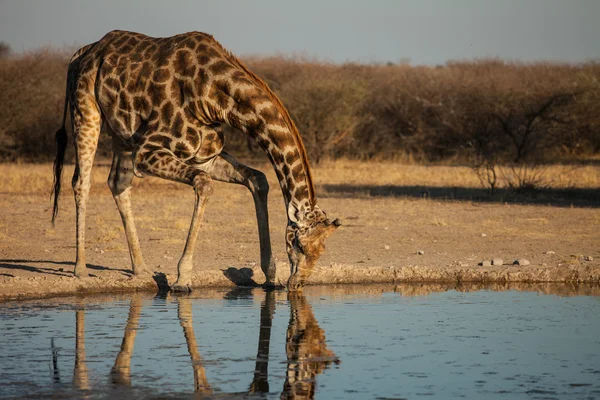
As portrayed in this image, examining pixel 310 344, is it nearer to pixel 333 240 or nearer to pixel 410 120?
pixel 333 240

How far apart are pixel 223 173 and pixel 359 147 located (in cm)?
2431

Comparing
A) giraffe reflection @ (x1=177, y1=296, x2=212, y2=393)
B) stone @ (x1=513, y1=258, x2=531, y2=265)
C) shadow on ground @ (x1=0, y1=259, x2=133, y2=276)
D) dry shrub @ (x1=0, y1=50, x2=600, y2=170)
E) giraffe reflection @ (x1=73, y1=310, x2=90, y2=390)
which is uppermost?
dry shrub @ (x1=0, y1=50, x2=600, y2=170)

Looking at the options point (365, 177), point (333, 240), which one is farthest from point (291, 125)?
point (365, 177)

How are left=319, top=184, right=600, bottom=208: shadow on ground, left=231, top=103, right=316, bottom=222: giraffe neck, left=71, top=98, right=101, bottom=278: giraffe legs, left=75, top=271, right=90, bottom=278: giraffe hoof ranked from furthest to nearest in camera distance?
1. left=319, top=184, right=600, bottom=208: shadow on ground
2. left=71, top=98, right=101, bottom=278: giraffe legs
3. left=75, top=271, right=90, bottom=278: giraffe hoof
4. left=231, top=103, right=316, bottom=222: giraffe neck

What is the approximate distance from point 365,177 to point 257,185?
14.6m

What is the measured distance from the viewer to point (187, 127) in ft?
30.6

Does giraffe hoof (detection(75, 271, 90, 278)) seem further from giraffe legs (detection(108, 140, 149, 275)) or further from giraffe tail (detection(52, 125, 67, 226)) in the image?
giraffe tail (detection(52, 125, 67, 226))

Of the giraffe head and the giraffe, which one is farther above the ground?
the giraffe

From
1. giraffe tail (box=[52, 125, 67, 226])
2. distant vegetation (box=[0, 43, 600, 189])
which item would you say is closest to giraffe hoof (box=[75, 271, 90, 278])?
giraffe tail (box=[52, 125, 67, 226])

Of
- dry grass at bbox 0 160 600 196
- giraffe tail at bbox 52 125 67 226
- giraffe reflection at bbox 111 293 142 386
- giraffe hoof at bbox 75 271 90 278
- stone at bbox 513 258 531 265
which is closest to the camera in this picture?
giraffe reflection at bbox 111 293 142 386

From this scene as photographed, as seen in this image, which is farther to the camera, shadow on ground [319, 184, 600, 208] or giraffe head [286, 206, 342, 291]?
shadow on ground [319, 184, 600, 208]

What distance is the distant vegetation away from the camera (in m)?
31.4

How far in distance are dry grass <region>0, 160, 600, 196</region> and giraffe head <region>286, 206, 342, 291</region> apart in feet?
35.6

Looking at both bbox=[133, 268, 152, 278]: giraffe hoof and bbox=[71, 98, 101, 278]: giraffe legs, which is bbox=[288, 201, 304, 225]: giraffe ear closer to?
bbox=[133, 268, 152, 278]: giraffe hoof
